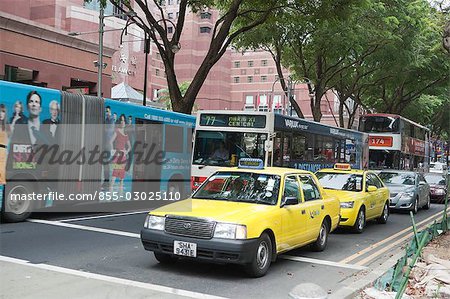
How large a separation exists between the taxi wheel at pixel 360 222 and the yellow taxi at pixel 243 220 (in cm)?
281

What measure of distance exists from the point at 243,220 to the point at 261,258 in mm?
754

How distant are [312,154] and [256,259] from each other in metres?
12.2

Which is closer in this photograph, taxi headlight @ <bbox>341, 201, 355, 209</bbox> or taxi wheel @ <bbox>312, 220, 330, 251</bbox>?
taxi wheel @ <bbox>312, 220, 330, 251</bbox>

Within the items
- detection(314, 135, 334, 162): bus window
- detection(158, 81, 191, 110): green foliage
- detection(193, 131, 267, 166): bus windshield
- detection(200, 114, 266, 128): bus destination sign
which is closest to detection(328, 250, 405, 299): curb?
detection(193, 131, 267, 166): bus windshield

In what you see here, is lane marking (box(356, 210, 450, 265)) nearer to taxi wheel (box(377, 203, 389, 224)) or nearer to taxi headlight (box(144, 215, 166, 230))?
taxi wheel (box(377, 203, 389, 224))

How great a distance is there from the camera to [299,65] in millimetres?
32906

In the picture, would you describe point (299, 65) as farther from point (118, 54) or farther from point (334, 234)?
point (118, 54)

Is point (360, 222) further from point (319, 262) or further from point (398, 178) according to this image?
point (398, 178)

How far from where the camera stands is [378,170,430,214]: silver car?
16453 millimetres

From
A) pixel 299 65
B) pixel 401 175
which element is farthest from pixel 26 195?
pixel 299 65

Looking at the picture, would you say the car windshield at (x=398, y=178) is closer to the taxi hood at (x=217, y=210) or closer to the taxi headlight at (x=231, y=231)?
the taxi hood at (x=217, y=210)

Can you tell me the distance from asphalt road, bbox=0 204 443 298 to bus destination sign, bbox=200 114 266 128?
13.3 feet

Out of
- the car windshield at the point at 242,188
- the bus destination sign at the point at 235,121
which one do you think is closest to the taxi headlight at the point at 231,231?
the car windshield at the point at 242,188

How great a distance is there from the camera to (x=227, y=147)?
1416cm
